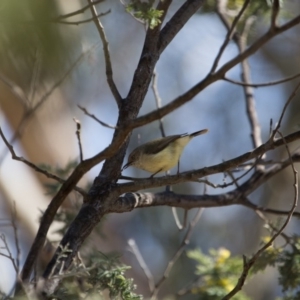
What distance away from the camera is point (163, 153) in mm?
3057

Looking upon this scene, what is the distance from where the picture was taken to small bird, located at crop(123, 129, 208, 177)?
3049mm

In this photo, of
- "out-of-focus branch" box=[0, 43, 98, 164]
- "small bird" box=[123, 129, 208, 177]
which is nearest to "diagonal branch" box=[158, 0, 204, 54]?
"out-of-focus branch" box=[0, 43, 98, 164]

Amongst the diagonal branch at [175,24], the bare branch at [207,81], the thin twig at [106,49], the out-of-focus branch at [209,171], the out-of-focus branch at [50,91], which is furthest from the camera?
the out-of-focus branch at [50,91]

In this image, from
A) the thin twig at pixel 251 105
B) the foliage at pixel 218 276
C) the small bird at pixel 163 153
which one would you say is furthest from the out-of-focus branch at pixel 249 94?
the foliage at pixel 218 276

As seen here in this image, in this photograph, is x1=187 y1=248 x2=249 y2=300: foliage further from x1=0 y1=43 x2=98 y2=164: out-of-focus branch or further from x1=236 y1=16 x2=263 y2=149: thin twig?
x1=0 y1=43 x2=98 y2=164: out-of-focus branch

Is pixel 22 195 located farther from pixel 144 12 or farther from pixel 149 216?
pixel 144 12

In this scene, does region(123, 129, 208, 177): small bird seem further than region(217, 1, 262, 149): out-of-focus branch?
No

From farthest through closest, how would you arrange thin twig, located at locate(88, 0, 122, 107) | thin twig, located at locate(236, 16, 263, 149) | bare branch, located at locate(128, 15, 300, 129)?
1. thin twig, located at locate(236, 16, 263, 149)
2. thin twig, located at locate(88, 0, 122, 107)
3. bare branch, located at locate(128, 15, 300, 129)

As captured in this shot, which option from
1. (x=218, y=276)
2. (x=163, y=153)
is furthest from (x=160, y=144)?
(x=218, y=276)

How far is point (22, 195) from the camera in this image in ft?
16.2

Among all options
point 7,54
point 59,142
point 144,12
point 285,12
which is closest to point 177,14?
point 144,12

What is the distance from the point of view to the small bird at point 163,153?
3049 millimetres

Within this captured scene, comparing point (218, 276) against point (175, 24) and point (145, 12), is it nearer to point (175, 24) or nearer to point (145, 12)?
point (175, 24)

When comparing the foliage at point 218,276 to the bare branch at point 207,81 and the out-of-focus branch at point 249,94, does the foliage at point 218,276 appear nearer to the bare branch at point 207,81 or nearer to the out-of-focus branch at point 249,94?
the out-of-focus branch at point 249,94
